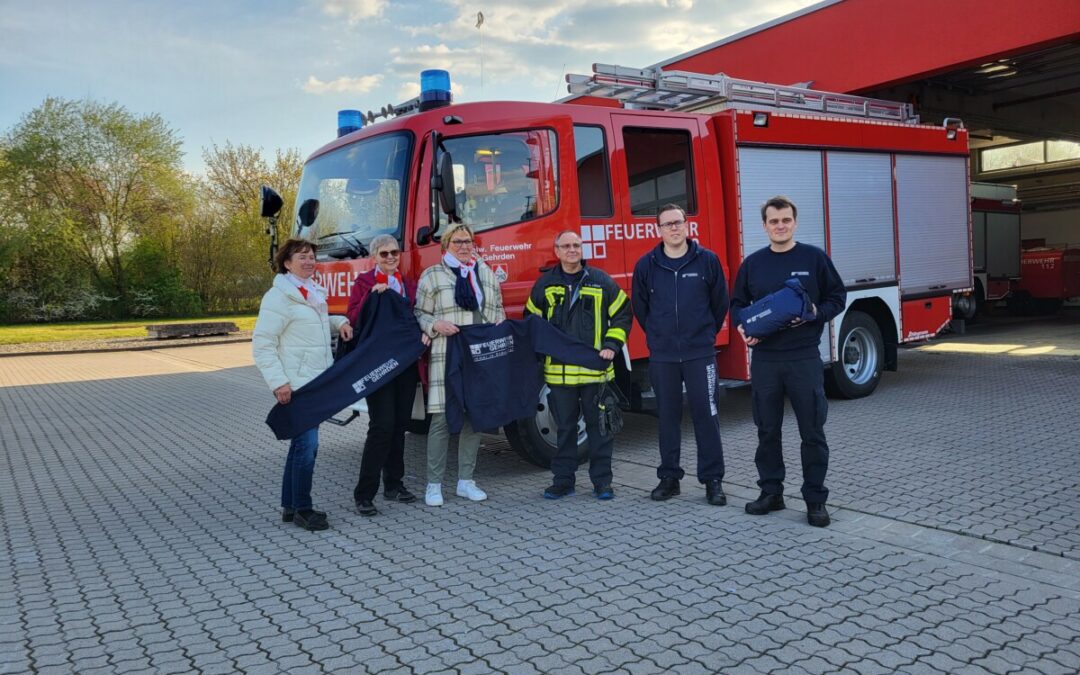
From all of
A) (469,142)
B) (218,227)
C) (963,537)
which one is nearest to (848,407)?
(963,537)

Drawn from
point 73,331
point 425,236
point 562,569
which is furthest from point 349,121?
point 73,331

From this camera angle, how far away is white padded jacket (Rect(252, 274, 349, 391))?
4719mm

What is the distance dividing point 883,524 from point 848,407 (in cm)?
388

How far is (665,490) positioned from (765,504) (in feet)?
2.27

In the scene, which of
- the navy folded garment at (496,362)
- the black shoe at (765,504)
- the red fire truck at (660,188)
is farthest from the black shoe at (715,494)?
the red fire truck at (660,188)

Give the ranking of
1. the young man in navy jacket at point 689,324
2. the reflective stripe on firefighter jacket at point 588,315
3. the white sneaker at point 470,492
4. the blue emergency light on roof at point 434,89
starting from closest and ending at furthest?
1. the young man in navy jacket at point 689,324
2. the reflective stripe on firefighter jacket at point 588,315
3. the white sneaker at point 470,492
4. the blue emergency light on roof at point 434,89

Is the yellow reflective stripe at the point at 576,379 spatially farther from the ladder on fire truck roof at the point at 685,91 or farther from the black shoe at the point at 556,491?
the ladder on fire truck roof at the point at 685,91

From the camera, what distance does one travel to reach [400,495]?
18.2ft

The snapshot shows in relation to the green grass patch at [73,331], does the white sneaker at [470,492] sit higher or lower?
lower

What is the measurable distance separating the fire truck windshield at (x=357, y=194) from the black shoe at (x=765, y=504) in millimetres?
3066

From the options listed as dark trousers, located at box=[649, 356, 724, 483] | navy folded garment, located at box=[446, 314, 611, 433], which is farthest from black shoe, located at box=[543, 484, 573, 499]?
dark trousers, located at box=[649, 356, 724, 483]

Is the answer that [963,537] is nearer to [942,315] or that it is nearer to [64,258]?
[942,315]

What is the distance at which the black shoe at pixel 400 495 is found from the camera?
217 inches

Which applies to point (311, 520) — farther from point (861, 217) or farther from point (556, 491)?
point (861, 217)
